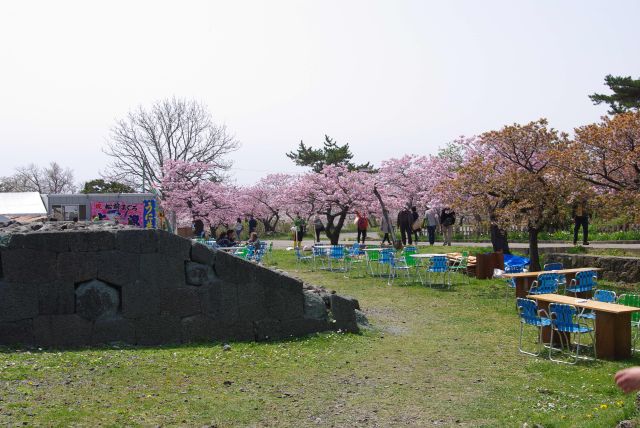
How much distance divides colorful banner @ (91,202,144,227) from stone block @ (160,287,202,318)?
2221cm

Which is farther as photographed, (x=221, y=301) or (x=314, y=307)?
(x=314, y=307)

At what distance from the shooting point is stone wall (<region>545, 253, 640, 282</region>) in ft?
51.7

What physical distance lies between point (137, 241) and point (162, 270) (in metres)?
0.51

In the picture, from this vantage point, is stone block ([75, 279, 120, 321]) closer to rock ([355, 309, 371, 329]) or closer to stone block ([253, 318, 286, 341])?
stone block ([253, 318, 286, 341])

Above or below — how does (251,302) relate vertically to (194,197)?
below

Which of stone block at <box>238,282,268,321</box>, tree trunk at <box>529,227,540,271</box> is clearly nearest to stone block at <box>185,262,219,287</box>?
stone block at <box>238,282,268,321</box>

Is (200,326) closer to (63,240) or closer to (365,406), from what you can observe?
(63,240)

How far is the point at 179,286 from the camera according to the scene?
30.2 ft

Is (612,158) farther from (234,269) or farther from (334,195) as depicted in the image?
(334,195)

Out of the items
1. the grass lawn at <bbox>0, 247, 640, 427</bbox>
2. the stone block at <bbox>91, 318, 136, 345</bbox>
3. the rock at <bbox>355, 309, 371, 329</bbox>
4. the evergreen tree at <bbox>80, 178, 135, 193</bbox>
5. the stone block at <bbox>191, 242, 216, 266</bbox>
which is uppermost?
the evergreen tree at <bbox>80, 178, 135, 193</bbox>

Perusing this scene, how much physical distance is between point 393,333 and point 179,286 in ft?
11.1

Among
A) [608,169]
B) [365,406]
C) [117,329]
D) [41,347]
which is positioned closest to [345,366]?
[365,406]

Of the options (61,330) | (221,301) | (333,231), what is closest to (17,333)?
(61,330)

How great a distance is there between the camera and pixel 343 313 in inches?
399
